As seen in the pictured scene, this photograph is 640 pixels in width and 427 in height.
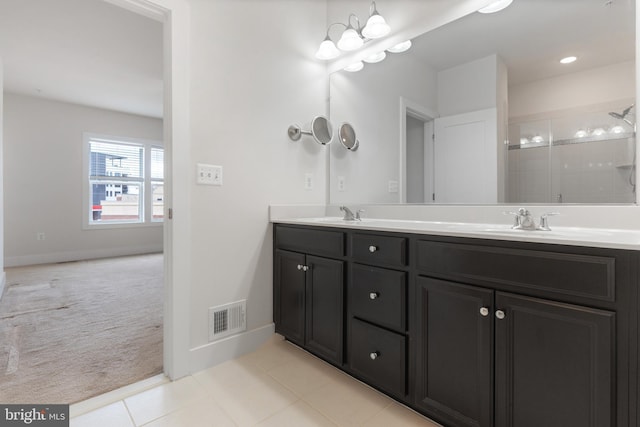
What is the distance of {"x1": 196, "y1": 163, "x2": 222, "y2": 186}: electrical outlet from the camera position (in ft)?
5.70

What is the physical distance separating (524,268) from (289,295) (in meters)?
1.34

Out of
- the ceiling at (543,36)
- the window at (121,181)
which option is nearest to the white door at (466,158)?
the ceiling at (543,36)

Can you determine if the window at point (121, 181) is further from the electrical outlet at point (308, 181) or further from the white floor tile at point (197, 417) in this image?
the white floor tile at point (197, 417)

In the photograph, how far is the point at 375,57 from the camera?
6.97 feet

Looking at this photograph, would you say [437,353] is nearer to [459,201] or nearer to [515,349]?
[515,349]

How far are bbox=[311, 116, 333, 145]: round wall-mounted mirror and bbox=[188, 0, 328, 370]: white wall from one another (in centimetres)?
6

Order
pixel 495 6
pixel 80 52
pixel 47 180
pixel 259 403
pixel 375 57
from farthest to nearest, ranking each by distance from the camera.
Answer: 1. pixel 47 180
2. pixel 80 52
3. pixel 375 57
4. pixel 495 6
5. pixel 259 403

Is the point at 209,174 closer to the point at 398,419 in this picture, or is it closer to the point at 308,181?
the point at 308,181

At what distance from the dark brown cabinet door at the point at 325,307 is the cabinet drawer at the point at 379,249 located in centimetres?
14

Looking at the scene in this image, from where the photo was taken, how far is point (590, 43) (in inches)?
52.9

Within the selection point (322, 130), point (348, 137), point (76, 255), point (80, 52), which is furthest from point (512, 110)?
point (76, 255)

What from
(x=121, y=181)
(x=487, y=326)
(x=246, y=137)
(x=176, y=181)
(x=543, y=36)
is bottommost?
(x=487, y=326)

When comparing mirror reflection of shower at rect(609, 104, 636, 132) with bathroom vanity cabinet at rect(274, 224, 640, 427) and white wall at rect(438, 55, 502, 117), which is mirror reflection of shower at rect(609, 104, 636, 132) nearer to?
white wall at rect(438, 55, 502, 117)

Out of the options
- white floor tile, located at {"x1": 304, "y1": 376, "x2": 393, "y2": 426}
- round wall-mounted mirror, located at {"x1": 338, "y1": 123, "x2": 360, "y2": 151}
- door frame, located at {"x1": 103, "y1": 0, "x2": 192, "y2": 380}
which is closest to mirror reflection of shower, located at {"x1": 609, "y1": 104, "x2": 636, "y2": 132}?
round wall-mounted mirror, located at {"x1": 338, "y1": 123, "x2": 360, "y2": 151}
